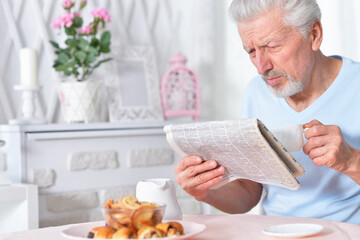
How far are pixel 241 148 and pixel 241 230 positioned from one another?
155mm

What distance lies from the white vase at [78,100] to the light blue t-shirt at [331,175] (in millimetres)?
957

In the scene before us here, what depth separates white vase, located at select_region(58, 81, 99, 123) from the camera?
2051mm

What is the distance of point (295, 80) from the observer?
127 centimetres

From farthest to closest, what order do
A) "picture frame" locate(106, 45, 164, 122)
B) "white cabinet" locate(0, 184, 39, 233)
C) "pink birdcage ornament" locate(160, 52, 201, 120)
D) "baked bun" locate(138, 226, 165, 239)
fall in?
"pink birdcage ornament" locate(160, 52, 201, 120), "picture frame" locate(106, 45, 164, 122), "white cabinet" locate(0, 184, 39, 233), "baked bun" locate(138, 226, 165, 239)

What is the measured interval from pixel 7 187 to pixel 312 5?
1.15 meters

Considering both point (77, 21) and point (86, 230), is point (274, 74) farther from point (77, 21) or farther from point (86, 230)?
point (77, 21)

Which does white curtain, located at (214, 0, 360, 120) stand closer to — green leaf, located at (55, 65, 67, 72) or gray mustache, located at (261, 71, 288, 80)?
gray mustache, located at (261, 71, 288, 80)

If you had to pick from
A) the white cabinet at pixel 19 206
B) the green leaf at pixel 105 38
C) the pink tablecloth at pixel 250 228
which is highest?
the green leaf at pixel 105 38

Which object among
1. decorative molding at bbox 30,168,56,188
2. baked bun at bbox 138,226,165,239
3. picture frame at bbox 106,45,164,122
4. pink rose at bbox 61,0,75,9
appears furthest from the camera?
picture frame at bbox 106,45,164,122

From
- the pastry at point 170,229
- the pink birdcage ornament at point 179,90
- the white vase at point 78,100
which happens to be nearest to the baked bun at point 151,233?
the pastry at point 170,229

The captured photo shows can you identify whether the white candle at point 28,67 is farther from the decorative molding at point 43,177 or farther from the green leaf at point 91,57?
the decorative molding at point 43,177

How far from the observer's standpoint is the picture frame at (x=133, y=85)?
86.5 inches

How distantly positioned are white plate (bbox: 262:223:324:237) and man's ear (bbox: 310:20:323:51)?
54 centimetres

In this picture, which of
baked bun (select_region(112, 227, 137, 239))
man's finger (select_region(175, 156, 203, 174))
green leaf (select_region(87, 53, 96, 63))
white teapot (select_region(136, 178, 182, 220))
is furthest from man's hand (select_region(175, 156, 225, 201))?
green leaf (select_region(87, 53, 96, 63))
